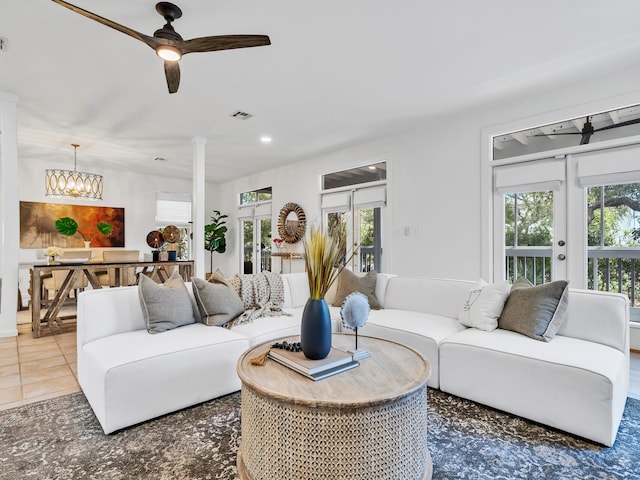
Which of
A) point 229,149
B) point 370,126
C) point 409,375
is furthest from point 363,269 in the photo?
point 409,375

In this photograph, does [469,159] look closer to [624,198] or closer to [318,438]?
[624,198]

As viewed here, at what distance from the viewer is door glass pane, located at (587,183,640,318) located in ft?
11.1

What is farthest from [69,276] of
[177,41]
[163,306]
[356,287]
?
[356,287]

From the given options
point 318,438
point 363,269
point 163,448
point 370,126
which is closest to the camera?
point 318,438

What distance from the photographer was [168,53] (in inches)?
93.9

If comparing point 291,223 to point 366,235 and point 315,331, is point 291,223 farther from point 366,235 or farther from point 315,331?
point 315,331

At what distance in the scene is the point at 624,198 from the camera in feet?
11.1

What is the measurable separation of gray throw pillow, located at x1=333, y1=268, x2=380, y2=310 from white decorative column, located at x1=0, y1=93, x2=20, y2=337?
11.7 ft

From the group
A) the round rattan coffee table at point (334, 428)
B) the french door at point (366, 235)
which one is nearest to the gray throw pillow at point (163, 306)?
the round rattan coffee table at point (334, 428)

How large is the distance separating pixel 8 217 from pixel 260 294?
305cm

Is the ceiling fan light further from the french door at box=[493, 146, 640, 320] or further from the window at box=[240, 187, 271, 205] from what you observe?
the window at box=[240, 187, 271, 205]

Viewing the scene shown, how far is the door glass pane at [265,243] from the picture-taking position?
7.84 m

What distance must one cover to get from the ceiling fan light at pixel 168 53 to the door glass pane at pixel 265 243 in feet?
17.6

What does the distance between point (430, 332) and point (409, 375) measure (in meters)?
1.08
